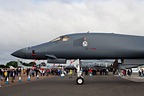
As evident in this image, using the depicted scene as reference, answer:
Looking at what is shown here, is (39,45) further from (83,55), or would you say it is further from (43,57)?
(83,55)

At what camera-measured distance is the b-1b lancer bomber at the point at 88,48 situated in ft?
59.2

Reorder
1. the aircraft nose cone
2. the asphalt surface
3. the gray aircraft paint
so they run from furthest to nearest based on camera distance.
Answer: the aircraft nose cone, the gray aircraft paint, the asphalt surface

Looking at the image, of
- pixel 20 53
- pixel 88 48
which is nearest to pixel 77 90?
pixel 88 48

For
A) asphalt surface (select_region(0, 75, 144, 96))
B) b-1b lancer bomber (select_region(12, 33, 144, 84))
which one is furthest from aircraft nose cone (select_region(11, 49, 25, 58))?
asphalt surface (select_region(0, 75, 144, 96))

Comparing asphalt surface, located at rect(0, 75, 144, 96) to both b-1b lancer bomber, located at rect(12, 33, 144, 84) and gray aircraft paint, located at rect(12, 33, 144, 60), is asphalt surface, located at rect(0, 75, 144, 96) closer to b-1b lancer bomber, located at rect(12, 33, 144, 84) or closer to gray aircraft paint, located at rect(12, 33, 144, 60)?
b-1b lancer bomber, located at rect(12, 33, 144, 84)

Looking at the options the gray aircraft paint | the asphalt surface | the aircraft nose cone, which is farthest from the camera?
the aircraft nose cone

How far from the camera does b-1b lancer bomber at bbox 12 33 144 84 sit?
1805cm

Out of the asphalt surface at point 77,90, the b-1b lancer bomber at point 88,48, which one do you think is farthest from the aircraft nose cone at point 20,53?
the asphalt surface at point 77,90

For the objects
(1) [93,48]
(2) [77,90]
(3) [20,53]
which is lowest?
(2) [77,90]

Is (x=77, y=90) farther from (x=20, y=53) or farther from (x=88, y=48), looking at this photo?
(x=20, y=53)

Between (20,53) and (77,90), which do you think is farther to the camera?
(20,53)

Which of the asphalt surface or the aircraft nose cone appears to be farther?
the aircraft nose cone

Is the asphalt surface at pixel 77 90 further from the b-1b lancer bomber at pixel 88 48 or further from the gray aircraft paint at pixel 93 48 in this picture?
the gray aircraft paint at pixel 93 48

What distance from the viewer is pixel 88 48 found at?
18.2 metres
